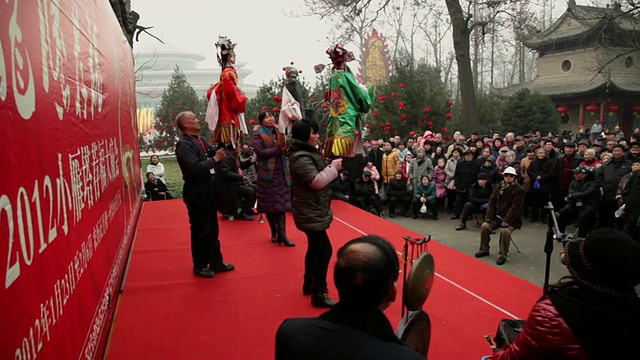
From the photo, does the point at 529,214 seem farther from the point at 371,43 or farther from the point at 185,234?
the point at 371,43

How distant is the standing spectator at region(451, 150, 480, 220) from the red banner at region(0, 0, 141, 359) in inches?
280

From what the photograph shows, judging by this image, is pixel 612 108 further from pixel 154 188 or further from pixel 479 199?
pixel 154 188

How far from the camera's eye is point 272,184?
533cm

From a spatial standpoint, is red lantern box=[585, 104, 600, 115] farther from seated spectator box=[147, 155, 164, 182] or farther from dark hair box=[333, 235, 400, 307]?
dark hair box=[333, 235, 400, 307]

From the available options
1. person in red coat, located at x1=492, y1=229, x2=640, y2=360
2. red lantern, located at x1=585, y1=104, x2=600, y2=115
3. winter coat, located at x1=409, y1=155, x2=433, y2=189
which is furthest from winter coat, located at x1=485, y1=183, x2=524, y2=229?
red lantern, located at x1=585, y1=104, x2=600, y2=115

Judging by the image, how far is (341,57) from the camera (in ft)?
14.1

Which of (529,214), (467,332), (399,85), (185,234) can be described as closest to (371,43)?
(399,85)

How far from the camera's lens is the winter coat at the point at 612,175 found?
6.90 meters

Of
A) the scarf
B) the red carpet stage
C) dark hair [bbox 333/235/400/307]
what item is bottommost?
the red carpet stage

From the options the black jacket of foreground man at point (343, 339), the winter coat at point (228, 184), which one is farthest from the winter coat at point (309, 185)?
the winter coat at point (228, 184)

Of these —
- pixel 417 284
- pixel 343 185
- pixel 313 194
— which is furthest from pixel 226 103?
pixel 343 185

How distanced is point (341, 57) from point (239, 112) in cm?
140

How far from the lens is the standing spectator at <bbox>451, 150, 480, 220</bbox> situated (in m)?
8.86

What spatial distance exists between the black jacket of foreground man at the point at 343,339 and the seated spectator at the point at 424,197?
8.30m
